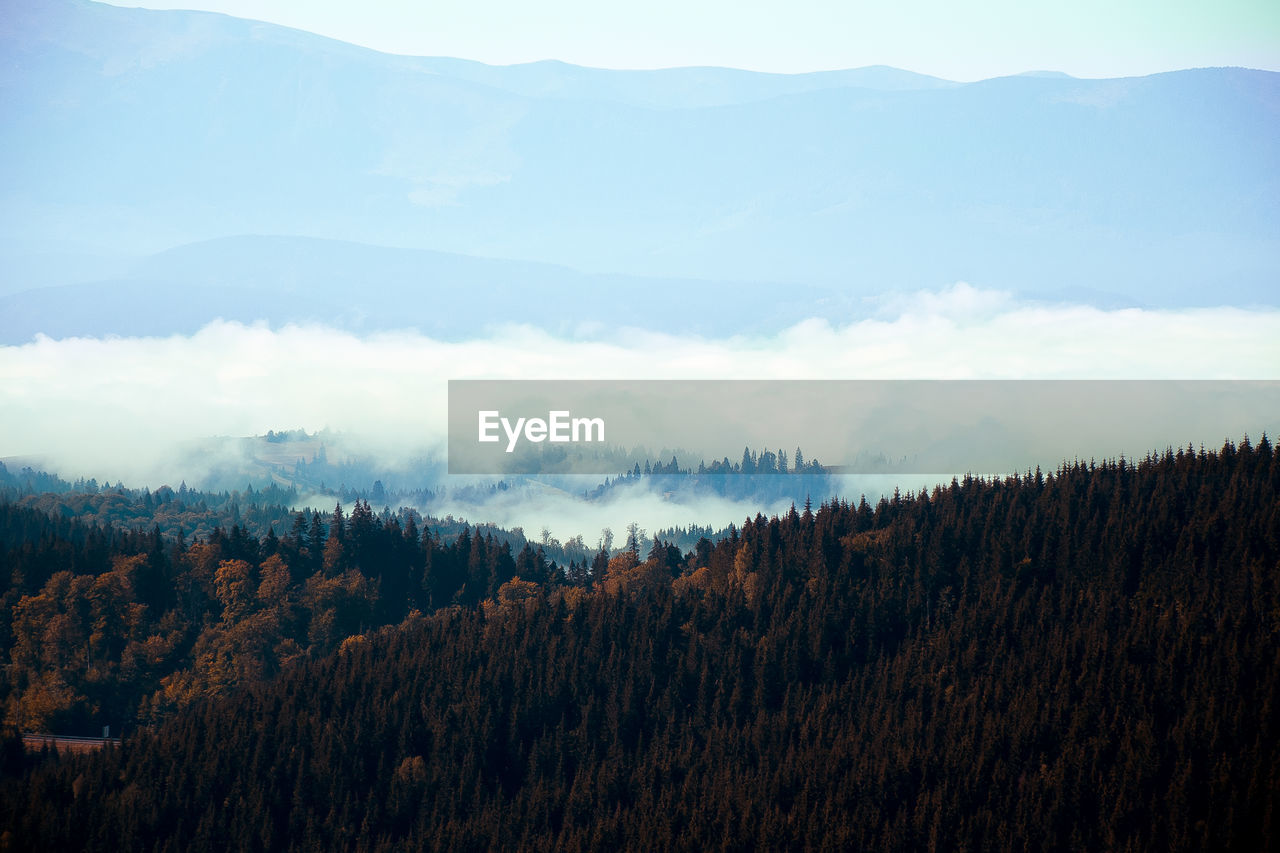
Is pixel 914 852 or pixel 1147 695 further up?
pixel 1147 695

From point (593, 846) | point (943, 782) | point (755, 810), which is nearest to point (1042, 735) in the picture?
point (943, 782)

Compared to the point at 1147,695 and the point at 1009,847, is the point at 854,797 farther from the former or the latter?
the point at 1147,695

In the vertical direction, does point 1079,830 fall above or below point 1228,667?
below

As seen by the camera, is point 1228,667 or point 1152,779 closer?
point 1152,779

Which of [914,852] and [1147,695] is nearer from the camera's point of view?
[914,852]

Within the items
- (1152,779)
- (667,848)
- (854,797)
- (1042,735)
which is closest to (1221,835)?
(1152,779)

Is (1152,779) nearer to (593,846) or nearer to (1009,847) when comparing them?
(1009,847)

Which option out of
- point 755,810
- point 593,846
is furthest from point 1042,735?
point 593,846
